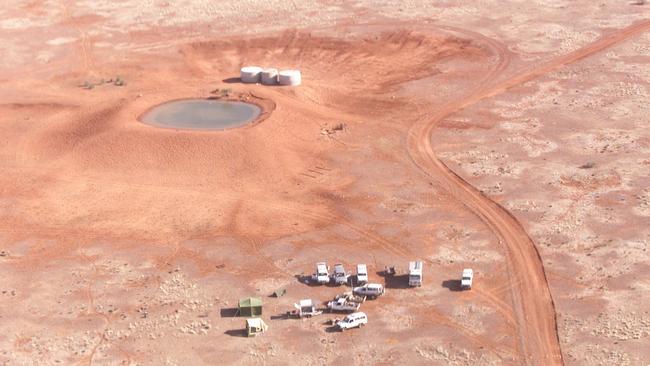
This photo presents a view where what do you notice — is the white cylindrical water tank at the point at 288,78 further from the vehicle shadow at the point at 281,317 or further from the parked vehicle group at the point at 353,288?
the vehicle shadow at the point at 281,317

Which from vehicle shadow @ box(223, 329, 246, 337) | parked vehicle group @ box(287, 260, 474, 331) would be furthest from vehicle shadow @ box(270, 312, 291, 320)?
vehicle shadow @ box(223, 329, 246, 337)

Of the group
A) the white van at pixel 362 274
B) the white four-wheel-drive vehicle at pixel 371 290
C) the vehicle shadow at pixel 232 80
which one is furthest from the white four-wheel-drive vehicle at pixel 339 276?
the vehicle shadow at pixel 232 80

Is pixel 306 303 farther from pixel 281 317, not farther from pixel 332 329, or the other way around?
pixel 332 329

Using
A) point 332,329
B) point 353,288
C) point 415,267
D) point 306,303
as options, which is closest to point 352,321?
point 332,329

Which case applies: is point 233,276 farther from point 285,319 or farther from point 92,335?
point 92,335

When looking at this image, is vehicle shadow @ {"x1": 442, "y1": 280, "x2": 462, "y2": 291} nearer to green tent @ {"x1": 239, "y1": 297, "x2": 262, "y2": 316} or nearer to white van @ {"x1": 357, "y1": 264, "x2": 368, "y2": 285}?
white van @ {"x1": 357, "y1": 264, "x2": 368, "y2": 285}

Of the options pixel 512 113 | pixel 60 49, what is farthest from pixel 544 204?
pixel 60 49
